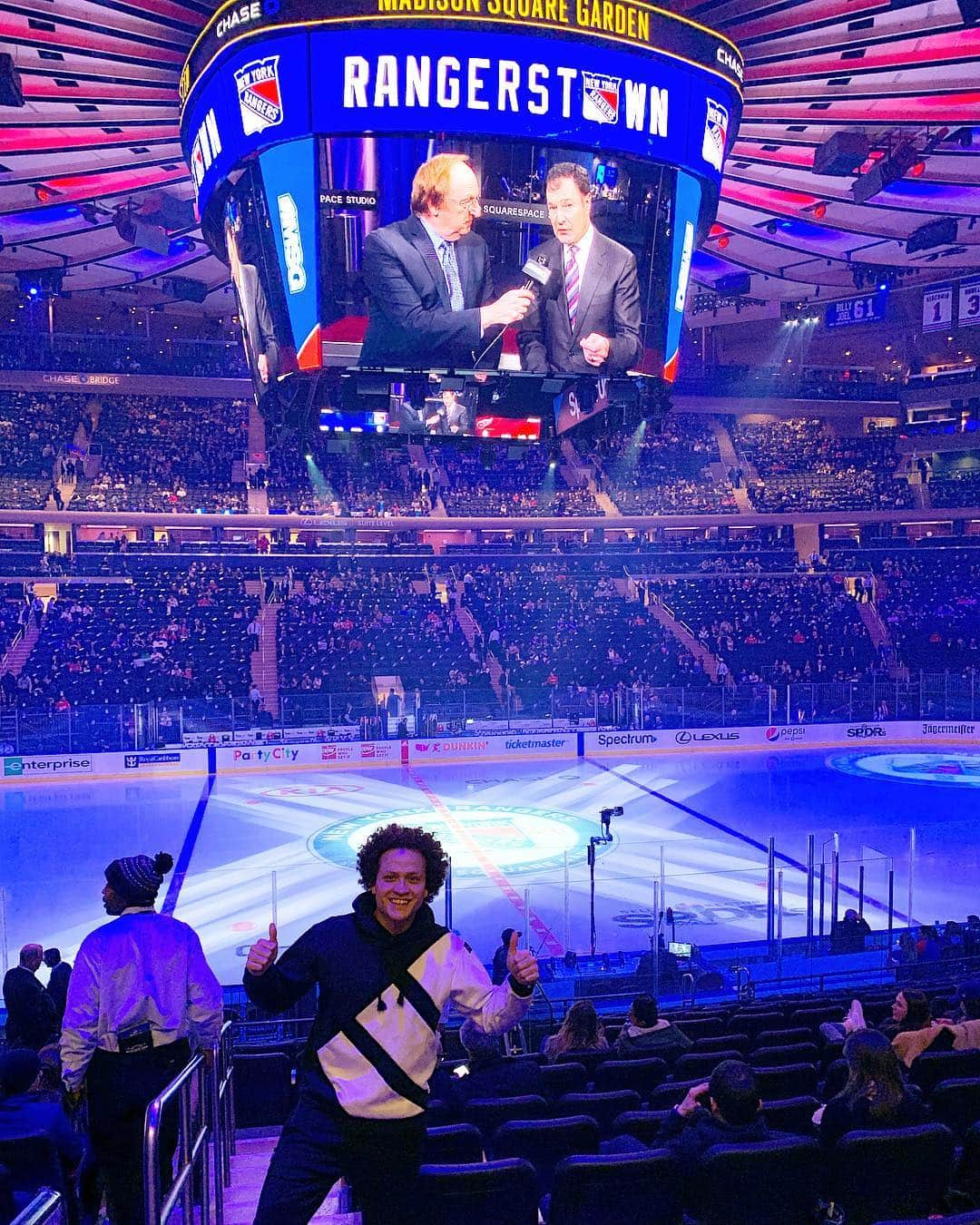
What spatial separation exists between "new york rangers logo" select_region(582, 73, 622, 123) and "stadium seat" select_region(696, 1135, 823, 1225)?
34.1 ft

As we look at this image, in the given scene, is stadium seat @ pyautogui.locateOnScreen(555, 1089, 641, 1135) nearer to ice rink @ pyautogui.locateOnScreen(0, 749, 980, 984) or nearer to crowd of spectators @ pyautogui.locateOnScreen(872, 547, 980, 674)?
ice rink @ pyautogui.locateOnScreen(0, 749, 980, 984)

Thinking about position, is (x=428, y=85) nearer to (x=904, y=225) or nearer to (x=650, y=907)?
(x=650, y=907)

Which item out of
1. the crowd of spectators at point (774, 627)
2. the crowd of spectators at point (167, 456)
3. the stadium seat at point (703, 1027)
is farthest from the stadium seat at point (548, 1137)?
the crowd of spectators at point (167, 456)

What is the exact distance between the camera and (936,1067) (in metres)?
5.27

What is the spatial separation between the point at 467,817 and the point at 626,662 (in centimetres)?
1300

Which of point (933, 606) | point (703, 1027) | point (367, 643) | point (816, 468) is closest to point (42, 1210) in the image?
point (703, 1027)

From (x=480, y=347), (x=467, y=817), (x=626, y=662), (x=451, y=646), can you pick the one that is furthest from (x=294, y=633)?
(x=480, y=347)

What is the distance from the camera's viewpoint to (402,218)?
37.0ft

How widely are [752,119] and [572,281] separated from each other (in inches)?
200

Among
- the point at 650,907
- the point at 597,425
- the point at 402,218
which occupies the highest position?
the point at 402,218

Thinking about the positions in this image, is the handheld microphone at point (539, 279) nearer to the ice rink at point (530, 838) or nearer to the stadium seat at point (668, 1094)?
the ice rink at point (530, 838)

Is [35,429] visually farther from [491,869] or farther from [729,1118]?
[729,1118]

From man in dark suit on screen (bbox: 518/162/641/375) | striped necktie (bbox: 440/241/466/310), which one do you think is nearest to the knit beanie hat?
striped necktie (bbox: 440/241/466/310)

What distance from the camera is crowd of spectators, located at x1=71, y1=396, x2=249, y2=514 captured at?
110 feet
